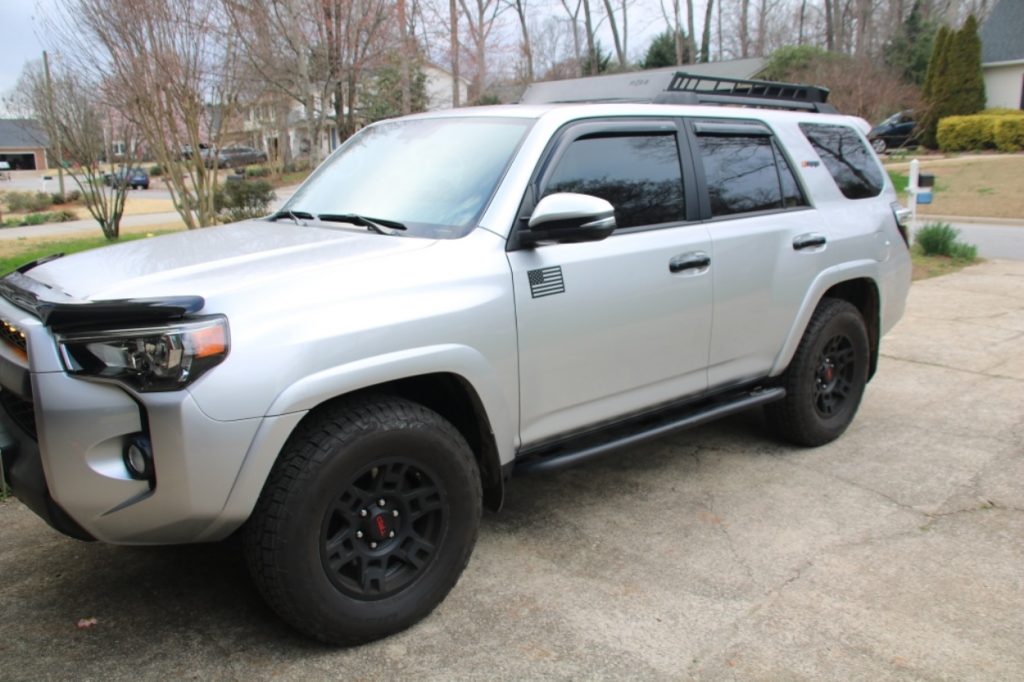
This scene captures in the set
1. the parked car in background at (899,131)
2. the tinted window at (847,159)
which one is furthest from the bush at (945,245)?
the parked car in background at (899,131)

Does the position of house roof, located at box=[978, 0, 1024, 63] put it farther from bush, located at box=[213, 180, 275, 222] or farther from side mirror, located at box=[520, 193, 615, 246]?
side mirror, located at box=[520, 193, 615, 246]

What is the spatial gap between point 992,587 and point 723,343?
58.7 inches

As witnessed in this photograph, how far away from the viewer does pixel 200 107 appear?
9.85 metres

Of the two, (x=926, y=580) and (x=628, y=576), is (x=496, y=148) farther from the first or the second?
(x=926, y=580)

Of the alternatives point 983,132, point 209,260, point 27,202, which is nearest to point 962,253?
point 209,260

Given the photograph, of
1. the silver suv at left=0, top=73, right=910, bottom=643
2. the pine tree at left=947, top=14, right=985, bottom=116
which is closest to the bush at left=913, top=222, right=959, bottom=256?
the silver suv at left=0, top=73, right=910, bottom=643

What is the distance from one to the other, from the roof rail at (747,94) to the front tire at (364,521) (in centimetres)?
235

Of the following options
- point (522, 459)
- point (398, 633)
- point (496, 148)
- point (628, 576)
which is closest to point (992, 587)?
point (628, 576)

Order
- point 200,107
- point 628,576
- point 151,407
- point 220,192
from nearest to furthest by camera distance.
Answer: point 151,407 → point 628,576 → point 200,107 → point 220,192

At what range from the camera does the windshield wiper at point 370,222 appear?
3.44 meters

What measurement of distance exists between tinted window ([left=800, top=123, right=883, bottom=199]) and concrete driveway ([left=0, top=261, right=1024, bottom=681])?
4.90 feet

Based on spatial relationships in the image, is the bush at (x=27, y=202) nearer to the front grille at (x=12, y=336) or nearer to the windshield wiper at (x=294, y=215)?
the windshield wiper at (x=294, y=215)

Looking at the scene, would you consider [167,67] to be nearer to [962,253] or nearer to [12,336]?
[12,336]

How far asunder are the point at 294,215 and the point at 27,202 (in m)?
28.8
